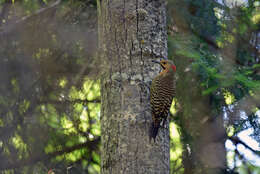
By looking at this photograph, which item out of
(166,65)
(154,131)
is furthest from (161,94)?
(154,131)

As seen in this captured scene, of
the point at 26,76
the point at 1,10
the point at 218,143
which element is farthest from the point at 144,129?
the point at 1,10

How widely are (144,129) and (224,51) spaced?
6.94 feet

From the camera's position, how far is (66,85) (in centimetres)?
453

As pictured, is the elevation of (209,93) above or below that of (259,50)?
below

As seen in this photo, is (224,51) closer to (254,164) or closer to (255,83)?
(255,83)

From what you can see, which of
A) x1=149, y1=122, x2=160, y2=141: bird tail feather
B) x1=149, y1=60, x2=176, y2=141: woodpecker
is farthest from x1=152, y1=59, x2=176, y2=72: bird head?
x1=149, y1=122, x2=160, y2=141: bird tail feather

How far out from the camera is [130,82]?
277cm

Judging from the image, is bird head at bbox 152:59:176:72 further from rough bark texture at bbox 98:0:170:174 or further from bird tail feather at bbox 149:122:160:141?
bird tail feather at bbox 149:122:160:141

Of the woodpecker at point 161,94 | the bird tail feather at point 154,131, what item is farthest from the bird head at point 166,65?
the bird tail feather at point 154,131

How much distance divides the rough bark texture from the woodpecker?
5 centimetres

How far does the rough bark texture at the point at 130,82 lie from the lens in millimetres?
2553

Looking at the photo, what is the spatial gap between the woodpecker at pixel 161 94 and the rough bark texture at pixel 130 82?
53mm

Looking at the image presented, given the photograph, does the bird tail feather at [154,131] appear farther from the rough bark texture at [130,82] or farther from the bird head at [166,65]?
the bird head at [166,65]

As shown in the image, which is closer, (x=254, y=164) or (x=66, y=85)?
(x=254, y=164)
